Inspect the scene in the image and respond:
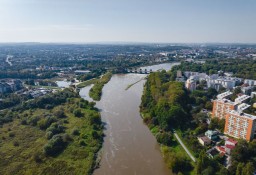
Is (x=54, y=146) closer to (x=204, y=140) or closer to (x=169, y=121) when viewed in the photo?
(x=169, y=121)

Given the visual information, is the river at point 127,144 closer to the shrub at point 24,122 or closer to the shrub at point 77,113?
the shrub at point 77,113

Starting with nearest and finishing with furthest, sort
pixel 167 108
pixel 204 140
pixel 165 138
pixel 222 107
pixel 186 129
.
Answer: pixel 204 140 < pixel 165 138 < pixel 186 129 < pixel 222 107 < pixel 167 108

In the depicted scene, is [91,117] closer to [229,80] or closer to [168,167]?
[168,167]

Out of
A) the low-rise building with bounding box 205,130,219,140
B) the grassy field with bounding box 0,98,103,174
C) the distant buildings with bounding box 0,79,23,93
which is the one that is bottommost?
the grassy field with bounding box 0,98,103,174

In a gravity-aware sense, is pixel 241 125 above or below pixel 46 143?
above

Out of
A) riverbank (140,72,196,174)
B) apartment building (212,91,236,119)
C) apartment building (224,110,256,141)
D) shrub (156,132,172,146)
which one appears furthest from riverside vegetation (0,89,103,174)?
apartment building (212,91,236,119)

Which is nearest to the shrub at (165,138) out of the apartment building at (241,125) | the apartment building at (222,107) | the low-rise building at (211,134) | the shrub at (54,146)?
the low-rise building at (211,134)

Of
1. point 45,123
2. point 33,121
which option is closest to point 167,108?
point 45,123

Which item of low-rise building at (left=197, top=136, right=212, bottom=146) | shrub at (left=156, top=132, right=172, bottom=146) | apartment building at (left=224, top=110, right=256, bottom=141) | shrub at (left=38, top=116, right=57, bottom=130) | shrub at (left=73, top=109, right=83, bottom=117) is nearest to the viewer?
low-rise building at (left=197, top=136, right=212, bottom=146)

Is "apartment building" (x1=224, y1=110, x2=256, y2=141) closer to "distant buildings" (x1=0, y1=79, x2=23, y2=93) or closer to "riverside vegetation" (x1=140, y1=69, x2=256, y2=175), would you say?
"riverside vegetation" (x1=140, y1=69, x2=256, y2=175)
